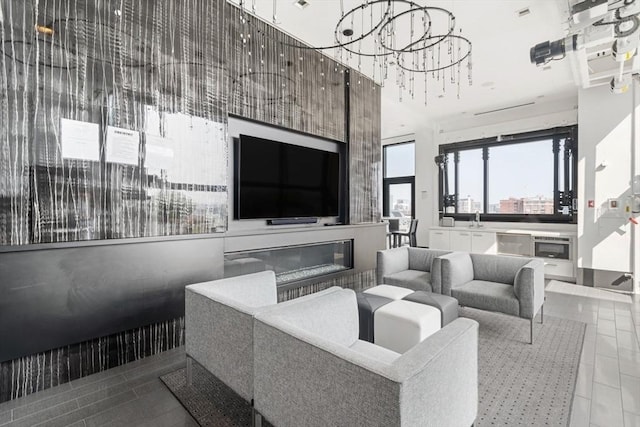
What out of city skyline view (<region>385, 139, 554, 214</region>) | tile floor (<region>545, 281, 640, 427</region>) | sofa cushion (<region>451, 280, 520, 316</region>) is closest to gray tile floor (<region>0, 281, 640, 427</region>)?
tile floor (<region>545, 281, 640, 427</region>)

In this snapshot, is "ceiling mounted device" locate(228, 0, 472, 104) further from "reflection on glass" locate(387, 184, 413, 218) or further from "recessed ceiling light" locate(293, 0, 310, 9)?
"reflection on glass" locate(387, 184, 413, 218)

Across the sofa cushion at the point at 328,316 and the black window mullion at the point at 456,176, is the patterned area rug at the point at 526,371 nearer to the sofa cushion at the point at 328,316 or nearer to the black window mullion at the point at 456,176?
the sofa cushion at the point at 328,316

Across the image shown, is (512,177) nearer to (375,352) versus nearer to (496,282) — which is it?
(496,282)

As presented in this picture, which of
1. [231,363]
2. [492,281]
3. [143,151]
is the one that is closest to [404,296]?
[492,281]

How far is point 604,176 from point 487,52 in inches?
114

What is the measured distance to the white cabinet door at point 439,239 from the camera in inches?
277

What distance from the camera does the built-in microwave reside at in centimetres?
560

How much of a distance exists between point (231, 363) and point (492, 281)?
3247 millimetres

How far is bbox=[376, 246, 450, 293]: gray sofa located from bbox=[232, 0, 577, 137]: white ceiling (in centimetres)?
284

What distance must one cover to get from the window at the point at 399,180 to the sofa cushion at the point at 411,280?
4.81 m

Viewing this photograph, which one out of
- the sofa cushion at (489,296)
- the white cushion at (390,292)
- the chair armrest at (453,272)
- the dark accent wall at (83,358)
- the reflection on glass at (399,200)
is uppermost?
the reflection on glass at (399,200)

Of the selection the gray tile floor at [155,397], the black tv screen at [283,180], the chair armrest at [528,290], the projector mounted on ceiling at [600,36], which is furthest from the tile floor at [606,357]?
the black tv screen at [283,180]

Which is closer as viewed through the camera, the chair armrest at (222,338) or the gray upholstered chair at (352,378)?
the gray upholstered chair at (352,378)

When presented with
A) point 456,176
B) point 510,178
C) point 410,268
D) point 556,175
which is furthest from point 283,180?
point 556,175
